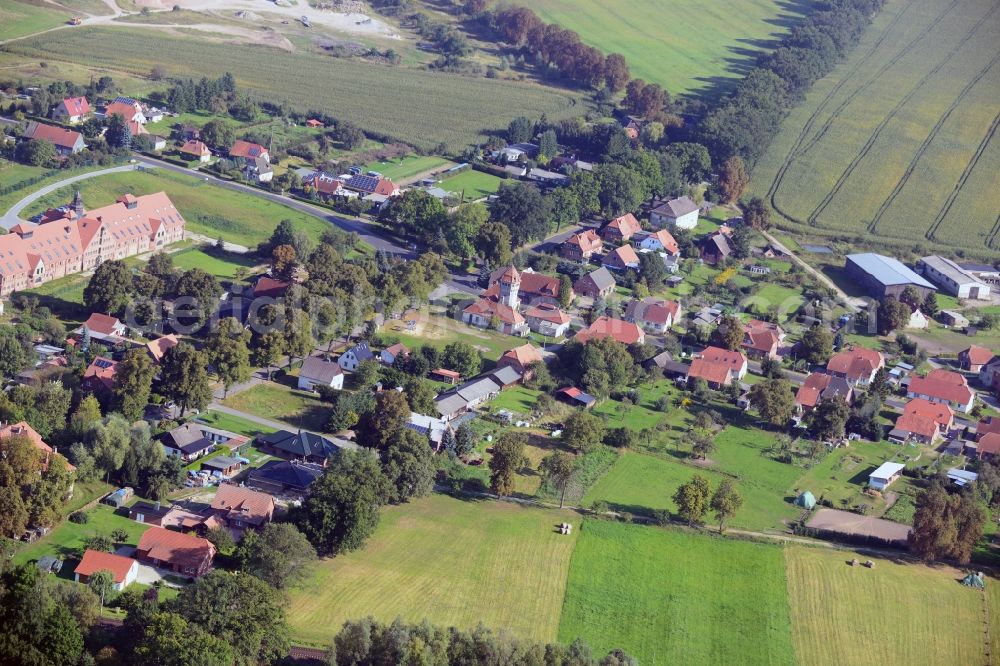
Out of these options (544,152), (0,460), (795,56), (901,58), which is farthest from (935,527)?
(901,58)

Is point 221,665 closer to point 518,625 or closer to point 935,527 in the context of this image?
point 518,625

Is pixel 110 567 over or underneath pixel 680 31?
underneath

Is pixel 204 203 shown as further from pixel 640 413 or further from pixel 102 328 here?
pixel 640 413

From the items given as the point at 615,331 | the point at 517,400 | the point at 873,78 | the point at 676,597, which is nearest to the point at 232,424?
the point at 517,400

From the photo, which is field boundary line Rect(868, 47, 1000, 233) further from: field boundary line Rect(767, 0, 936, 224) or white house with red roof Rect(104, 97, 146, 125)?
white house with red roof Rect(104, 97, 146, 125)

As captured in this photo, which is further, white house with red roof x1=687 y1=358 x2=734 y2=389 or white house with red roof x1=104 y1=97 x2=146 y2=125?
white house with red roof x1=104 y1=97 x2=146 y2=125

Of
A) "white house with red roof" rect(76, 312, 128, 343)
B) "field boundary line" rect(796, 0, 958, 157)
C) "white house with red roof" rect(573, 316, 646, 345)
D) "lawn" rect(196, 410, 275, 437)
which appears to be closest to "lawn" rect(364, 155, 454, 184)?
"white house with red roof" rect(573, 316, 646, 345)
